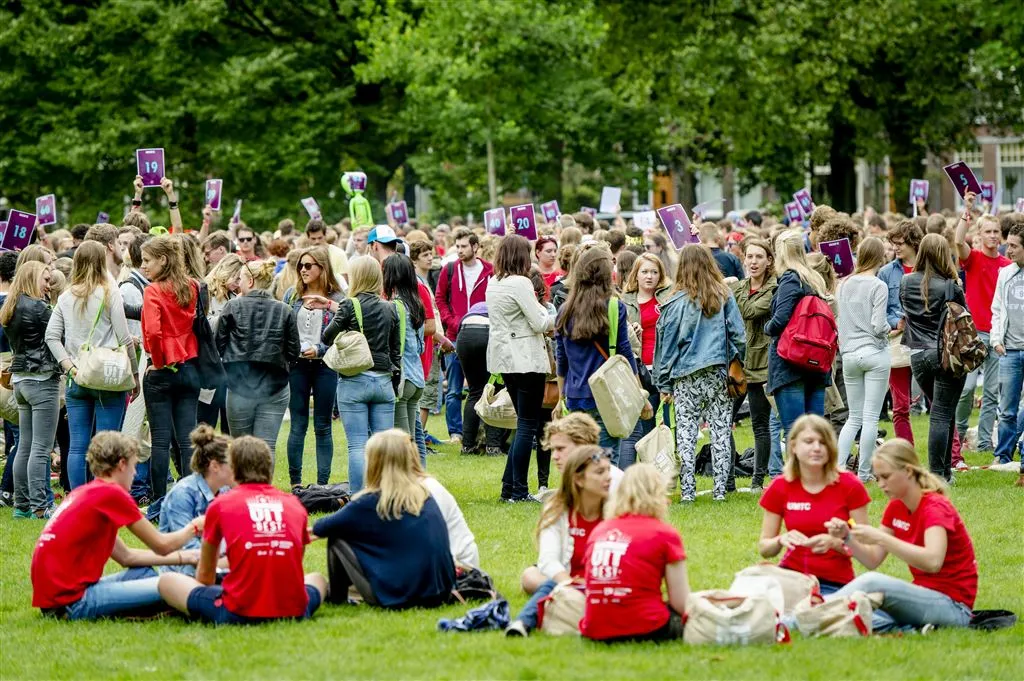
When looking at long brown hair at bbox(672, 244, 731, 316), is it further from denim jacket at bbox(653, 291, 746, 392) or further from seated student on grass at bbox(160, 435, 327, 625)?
seated student on grass at bbox(160, 435, 327, 625)

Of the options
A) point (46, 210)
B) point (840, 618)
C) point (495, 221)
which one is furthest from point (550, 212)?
point (840, 618)

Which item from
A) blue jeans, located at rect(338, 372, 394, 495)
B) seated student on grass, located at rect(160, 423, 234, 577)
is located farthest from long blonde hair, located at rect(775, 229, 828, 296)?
seated student on grass, located at rect(160, 423, 234, 577)

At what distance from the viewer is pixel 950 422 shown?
12.9 metres

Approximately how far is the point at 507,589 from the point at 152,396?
3.63 metres

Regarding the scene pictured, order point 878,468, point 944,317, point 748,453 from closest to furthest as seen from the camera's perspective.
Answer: point 878,468
point 944,317
point 748,453

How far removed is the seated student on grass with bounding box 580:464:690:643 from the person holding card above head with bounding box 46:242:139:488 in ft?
17.0

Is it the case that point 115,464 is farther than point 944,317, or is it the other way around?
point 944,317

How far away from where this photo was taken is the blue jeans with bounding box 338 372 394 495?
12.0 meters

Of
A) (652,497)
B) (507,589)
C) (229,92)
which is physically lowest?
(507,589)

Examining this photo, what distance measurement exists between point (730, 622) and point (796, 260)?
5325 mm

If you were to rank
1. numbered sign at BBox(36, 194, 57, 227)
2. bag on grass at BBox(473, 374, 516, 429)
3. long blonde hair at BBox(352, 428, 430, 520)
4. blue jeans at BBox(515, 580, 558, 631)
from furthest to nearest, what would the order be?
numbered sign at BBox(36, 194, 57, 227), bag on grass at BBox(473, 374, 516, 429), long blonde hair at BBox(352, 428, 430, 520), blue jeans at BBox(515, 580, 558, 631)

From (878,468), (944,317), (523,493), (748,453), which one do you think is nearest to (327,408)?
(523,493)

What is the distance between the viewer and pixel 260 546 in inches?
327

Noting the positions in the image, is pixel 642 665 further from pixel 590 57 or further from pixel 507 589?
pixel 590 57
